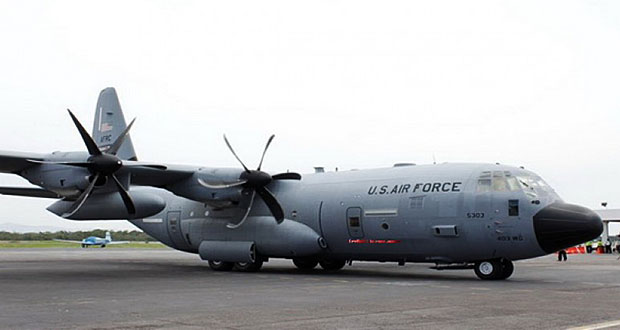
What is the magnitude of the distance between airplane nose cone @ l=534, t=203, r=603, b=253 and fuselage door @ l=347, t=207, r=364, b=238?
234 inches

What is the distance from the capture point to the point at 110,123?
30766 mm

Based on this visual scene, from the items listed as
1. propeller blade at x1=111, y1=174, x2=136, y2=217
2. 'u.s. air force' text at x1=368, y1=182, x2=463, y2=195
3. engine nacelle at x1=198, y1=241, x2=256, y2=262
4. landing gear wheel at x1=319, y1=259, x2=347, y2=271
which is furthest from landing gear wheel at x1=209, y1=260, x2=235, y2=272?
'u.s. air force' text at x1=368, y1=182, x2=463, y2=195

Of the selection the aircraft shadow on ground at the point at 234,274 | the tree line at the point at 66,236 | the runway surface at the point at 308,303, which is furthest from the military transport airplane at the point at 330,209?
the tree line at the point at 66,236

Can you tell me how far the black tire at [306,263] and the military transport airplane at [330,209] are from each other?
0.06 meters

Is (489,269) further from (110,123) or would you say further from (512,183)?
(110,123)

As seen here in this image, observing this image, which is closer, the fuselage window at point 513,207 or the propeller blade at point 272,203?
the fuselage window at point 513,207

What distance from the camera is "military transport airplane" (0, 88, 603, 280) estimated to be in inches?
787

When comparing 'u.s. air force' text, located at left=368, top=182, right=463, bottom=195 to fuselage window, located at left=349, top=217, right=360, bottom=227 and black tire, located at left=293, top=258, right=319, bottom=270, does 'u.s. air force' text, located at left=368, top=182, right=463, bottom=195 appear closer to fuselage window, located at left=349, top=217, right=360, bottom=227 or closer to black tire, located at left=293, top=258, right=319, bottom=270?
fuselage window, located at left=349, top=217, right=360, bottom=227

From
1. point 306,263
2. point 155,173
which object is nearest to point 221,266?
point 306,263

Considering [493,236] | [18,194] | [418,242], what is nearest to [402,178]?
[418,242]

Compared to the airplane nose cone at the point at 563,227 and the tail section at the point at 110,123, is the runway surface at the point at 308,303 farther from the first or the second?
the tail section at the point at 110,123

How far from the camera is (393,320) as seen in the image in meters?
10.8

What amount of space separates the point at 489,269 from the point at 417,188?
3.38 metres

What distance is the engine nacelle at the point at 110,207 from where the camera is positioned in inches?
965
